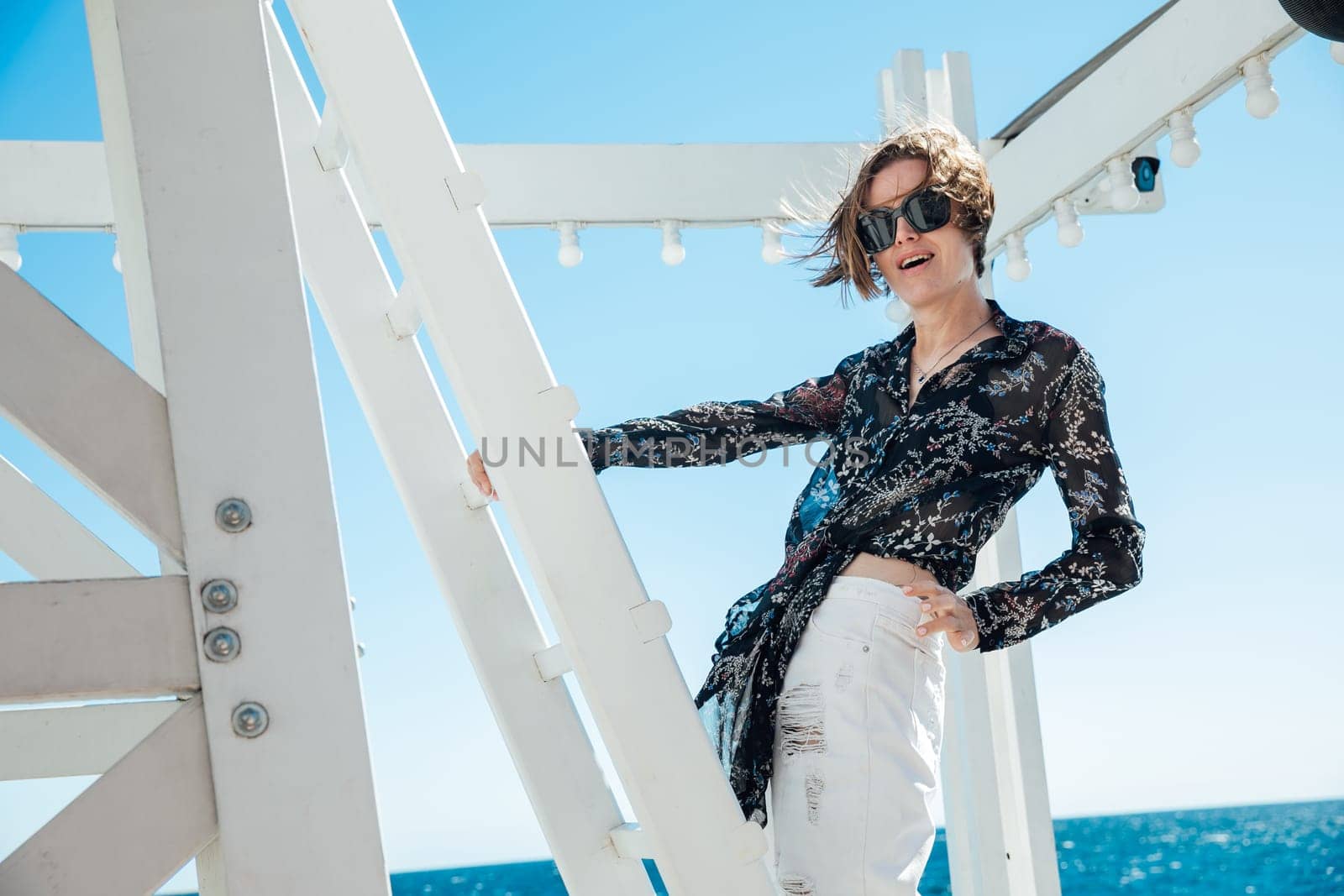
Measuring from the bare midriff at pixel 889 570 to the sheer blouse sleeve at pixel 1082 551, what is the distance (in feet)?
0.22

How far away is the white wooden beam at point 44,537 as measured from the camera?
2055 mm

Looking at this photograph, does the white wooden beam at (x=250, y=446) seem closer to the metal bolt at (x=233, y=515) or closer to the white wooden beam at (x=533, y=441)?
the metal bolt at (x=233, y=515)

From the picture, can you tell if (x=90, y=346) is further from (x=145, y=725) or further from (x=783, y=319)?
(x=783, y=319)

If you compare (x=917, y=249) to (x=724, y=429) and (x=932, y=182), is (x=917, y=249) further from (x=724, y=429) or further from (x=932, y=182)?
(x=724, y=429)

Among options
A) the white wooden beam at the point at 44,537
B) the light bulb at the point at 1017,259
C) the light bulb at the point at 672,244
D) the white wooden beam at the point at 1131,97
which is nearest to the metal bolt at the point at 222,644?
the white wooden beam at the point at 44,537

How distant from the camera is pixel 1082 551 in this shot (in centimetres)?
163

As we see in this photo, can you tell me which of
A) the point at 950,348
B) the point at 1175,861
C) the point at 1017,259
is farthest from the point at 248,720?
the point at 1175,861

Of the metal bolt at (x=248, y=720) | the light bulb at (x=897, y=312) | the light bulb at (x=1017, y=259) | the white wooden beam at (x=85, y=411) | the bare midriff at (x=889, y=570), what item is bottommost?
the metal bolt at (x=248, y=720)

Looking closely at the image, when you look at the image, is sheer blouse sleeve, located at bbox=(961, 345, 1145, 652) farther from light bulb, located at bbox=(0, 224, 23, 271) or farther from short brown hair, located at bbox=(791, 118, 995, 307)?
light bulb, located at bbox=(0, 224, 23, 271)

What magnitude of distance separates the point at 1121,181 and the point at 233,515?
263 cm

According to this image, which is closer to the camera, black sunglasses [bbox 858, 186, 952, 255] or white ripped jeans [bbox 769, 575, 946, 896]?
white ripped jeans [bbox 769, 575, 946, 896]

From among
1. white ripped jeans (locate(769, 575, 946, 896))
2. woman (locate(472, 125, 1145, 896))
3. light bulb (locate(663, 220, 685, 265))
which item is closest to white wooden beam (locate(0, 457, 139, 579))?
woman (locate(472, 125, 1145, 896))

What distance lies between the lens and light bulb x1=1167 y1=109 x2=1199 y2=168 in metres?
2.94

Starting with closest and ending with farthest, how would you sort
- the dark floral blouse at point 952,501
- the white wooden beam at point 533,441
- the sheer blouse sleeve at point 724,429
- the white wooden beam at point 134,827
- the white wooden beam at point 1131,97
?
1. the white wooden beam at point 134,827
2. the white wooden beam at point 533,441
3. the dark floral blouse at point 952,501
4. the sheer blouse sleeve at point 724,429
5. the white wooden beam at point 1131,97
